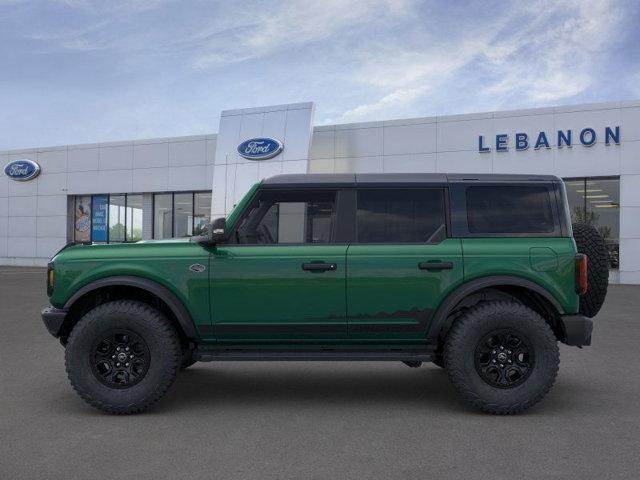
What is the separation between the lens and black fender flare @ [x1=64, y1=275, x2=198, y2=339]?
518cm

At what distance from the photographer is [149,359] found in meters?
5.14

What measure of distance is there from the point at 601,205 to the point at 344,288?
64.7 feet

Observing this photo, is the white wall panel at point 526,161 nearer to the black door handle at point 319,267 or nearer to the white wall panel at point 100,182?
the white wall panel at point 100,182

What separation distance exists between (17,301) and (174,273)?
1091cm

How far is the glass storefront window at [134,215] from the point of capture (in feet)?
101

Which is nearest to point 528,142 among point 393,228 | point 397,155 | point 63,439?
point 397,155

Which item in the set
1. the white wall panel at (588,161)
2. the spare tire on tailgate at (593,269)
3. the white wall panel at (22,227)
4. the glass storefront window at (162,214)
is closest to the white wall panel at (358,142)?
the white wall panel at (588,161)

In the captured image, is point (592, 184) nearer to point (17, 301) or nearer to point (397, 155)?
point (397, 155)

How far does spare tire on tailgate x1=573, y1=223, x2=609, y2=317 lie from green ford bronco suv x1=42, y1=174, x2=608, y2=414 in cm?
38

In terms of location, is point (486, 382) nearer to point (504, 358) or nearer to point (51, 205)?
point (504, 358)

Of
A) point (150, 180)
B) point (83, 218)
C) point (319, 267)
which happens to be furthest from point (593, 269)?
point (83, 218)

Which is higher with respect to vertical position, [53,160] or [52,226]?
[53,160]

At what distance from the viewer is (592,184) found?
22.5 metres

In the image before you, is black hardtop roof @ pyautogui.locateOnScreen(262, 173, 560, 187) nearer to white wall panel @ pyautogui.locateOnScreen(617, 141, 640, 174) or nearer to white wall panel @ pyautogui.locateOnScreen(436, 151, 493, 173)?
white wall panel @ pyautogui.locateOnScreen(617, 141, 640, 174)
